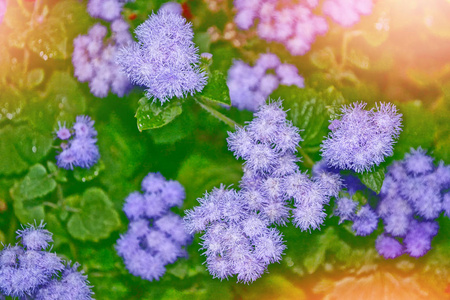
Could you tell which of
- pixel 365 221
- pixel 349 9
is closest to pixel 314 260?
pixel 365 221

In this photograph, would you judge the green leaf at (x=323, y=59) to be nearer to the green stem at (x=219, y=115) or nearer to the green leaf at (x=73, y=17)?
the green stem at (x=219, y=115)

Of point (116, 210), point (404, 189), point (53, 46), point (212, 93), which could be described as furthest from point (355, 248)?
point (53, 46)

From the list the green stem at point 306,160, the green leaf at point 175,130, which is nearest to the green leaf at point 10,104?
the green leaf at point 175,130

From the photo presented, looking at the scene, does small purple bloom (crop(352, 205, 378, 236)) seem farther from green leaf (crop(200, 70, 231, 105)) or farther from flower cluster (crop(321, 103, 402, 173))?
green leaf (crop(200, 70, 231, 105))

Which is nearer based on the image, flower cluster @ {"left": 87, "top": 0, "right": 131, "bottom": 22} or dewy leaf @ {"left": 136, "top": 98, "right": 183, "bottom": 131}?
dewy leaf @ {"left": 136, "top": 98, "right": 183, "bottom": 131}

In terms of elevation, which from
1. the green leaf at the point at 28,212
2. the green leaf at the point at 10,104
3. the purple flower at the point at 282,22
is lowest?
the green leaf at the point at 28,212

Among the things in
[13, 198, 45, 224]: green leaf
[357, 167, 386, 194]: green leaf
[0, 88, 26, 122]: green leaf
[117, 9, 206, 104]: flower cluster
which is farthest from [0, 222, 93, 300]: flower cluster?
[357, 167, 386, 194]: green leaf

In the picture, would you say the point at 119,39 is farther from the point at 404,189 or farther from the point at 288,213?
the point at 404,189

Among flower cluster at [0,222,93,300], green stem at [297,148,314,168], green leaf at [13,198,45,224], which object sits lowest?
flower cluster at [0,222,93,300]
